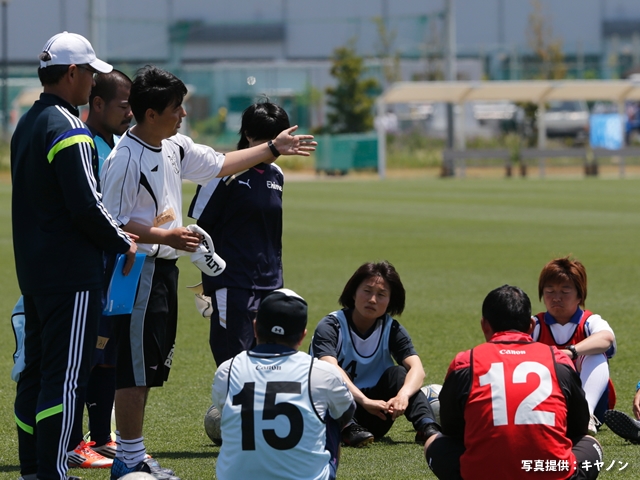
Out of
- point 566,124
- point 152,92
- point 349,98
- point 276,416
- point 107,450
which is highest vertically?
point 349,98

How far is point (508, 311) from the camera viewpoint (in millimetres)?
4484

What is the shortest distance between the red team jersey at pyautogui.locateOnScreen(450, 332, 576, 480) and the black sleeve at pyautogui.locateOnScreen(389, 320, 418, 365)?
1651 millimetres

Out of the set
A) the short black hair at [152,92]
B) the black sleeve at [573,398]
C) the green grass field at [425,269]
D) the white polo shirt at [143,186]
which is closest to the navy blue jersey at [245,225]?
the white polo shirt at [143,186]

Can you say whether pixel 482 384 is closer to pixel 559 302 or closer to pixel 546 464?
pixel 546 464

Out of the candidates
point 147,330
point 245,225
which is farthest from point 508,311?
point 245,225

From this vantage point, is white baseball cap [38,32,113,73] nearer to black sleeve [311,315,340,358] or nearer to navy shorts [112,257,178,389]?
navy shorts [112,257,178,389]

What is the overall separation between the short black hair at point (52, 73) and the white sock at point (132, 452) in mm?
1790

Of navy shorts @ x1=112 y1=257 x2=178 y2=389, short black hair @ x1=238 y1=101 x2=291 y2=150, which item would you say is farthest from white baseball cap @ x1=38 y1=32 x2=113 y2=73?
short black hair @ x1=238 y1=101 x2=291 y2=150

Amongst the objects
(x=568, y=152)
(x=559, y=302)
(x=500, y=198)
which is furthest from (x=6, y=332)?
(x=568, y=152)

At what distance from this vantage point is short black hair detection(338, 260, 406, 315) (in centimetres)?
592

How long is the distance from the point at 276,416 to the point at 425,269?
955 centimetres

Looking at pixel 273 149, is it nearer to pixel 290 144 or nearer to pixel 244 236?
pixel 290 144

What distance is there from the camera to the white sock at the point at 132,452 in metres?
5.21

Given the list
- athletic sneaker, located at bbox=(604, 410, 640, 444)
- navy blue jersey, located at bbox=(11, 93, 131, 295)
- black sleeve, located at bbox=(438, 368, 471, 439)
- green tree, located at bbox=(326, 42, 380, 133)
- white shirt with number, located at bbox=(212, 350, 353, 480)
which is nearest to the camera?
white shirt with number, located at bbox=(212, 350, 353, 480)
